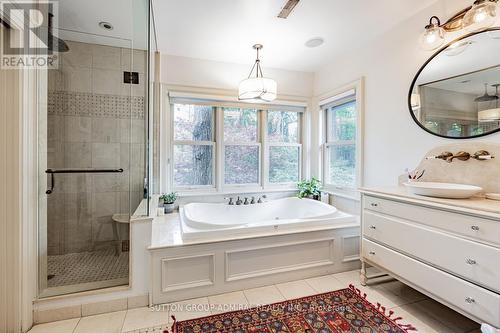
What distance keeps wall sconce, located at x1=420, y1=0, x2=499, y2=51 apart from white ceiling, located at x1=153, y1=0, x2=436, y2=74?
0.93 feet

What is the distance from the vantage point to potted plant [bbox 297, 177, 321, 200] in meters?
3.43

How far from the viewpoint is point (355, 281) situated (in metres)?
2.23

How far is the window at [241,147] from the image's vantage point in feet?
11.1

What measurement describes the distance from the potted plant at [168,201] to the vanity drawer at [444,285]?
89.6 inches

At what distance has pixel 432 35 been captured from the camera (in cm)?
192

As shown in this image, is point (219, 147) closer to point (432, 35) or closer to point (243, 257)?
point (243, 257)

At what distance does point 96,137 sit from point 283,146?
2.47m

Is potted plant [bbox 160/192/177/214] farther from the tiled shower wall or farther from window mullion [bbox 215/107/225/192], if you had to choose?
window mullion [bbox 215/107/225/192]

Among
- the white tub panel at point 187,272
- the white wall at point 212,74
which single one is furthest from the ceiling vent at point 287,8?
the white tub panel at point 187,272

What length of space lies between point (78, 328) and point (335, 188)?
3.05 meters

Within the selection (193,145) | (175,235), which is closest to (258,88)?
(193,145)

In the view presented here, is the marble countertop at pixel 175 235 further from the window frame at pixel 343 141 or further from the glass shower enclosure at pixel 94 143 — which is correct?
the window frame at pixel 343 141

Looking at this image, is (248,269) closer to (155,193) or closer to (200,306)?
(200,306)

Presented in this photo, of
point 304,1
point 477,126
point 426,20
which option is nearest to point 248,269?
point 477,126
